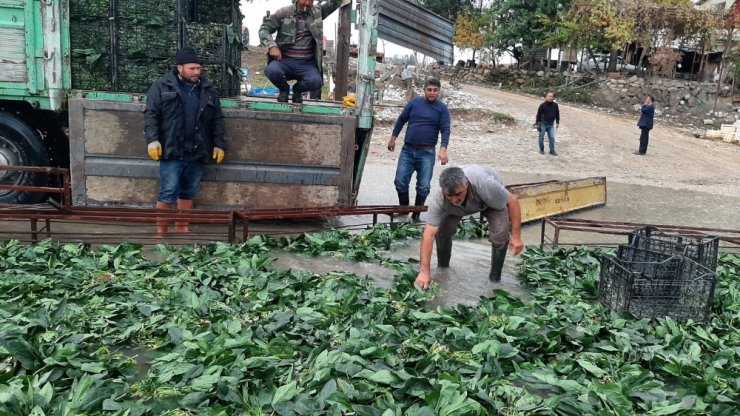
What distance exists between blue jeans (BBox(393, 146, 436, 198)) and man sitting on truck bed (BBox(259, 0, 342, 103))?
1.46 meters

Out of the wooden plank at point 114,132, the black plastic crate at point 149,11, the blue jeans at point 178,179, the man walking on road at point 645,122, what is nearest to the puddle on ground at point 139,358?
the blue jeans at point 178,179

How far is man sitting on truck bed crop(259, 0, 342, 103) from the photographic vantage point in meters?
7.32

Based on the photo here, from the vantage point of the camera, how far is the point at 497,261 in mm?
5562

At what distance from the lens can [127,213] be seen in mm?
6062

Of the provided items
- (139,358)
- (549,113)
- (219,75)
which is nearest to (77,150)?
(219,75)

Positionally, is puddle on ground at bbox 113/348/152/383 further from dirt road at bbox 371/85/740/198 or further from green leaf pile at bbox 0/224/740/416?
dirt road at bbox 371/85/740/198

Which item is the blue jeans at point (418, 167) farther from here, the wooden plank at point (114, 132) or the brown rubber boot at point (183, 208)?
the wooden plank at point (114, 132)

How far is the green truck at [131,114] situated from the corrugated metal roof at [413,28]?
0.06m

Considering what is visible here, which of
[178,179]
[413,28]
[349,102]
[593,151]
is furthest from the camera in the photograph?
[593,151]

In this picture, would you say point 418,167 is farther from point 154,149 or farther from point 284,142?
point 154,149

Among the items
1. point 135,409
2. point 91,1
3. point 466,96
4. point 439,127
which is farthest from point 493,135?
point 135,409

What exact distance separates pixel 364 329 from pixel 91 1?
197 inches

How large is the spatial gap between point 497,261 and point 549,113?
1142 centimetres

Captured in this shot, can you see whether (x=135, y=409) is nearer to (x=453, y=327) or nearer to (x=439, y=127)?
(x=453, y=327)
